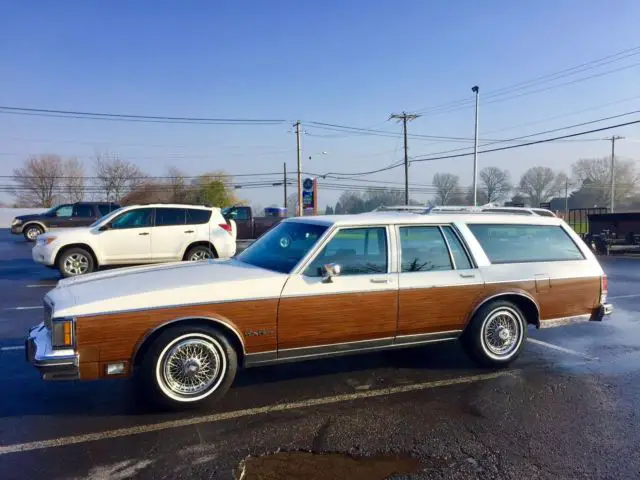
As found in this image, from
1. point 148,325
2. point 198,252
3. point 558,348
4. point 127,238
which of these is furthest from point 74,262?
point 558,348

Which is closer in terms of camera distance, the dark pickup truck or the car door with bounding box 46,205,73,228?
the dark pickup truck

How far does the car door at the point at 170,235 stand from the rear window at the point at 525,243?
28.0ft

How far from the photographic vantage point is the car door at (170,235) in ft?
39.7

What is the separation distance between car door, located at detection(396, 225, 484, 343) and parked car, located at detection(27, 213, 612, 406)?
12 millimetres

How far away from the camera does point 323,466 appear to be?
Answer: 10.9 feet

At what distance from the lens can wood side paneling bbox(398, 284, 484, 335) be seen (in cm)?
488

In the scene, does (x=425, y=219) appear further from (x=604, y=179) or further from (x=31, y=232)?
(x=604, y=179)

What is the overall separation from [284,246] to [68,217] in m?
22.4

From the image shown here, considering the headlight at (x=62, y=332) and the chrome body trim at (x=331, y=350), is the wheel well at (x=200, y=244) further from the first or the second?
the headlight at (x=62, y=332)

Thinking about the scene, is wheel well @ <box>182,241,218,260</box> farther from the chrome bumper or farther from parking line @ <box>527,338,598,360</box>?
the chrome bumper

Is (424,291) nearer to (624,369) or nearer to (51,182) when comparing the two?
(624,369)

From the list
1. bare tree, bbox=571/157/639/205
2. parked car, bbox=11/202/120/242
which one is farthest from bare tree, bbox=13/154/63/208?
bare tree, bbox=571/157/639/205

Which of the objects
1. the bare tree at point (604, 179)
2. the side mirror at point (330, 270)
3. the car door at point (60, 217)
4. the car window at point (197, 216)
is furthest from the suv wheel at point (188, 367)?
the bare tree at point (604, 179)

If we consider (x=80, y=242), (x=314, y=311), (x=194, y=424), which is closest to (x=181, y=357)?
(x=194, y=424)
